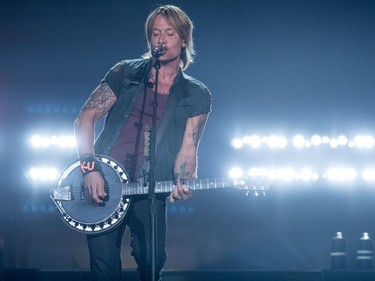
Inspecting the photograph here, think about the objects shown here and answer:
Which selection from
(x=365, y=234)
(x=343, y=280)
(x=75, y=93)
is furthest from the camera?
(x=75, y=93)

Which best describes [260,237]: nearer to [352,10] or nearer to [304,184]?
[304,184]

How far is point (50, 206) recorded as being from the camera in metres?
7.97

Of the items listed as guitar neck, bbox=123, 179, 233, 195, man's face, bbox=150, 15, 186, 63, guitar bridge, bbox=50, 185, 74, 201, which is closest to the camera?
guitar neck, bbox=123, 179, 233, 195

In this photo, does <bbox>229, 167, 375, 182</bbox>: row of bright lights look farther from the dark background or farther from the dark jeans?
the dark jeans

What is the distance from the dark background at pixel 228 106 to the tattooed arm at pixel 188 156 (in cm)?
307

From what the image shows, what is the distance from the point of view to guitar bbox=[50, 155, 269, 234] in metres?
4.17

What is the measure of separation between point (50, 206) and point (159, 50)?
4.34 m

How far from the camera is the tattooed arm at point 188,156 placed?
4270 millimetres

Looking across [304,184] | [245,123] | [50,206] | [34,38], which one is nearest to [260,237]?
[304,184]

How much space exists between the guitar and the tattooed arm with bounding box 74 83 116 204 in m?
0.08

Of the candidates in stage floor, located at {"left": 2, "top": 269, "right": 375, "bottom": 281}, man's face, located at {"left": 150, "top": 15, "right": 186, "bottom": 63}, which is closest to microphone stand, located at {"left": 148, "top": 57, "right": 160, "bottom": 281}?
man's face, located at {"left": 150, "top": 15, "right": 186, "bottom": 63}

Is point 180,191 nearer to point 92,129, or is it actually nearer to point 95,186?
point 95,186

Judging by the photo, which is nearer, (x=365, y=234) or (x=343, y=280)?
(x=343, y=280)

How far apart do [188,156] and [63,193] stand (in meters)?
0.86
